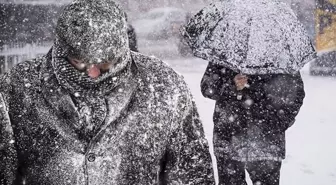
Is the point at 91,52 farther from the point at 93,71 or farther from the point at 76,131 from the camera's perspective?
the point at 76,131

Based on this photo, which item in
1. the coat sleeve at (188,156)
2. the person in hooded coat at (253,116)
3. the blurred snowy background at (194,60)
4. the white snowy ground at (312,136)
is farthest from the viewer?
the blurred snowy background at (194,60)

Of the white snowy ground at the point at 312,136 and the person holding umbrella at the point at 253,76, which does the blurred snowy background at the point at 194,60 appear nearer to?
the white snowy ground at the point at 312,136

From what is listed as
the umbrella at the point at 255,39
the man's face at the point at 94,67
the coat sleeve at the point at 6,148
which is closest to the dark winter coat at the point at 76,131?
the coat sleeve at the point at 6,148

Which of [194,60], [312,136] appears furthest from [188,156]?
[194,60]

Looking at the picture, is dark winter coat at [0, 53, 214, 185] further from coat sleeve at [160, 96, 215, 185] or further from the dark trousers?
the dark trousers

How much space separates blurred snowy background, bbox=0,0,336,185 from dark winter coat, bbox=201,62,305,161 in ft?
5.17

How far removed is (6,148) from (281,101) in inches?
88.5

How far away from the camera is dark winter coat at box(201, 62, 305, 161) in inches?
142

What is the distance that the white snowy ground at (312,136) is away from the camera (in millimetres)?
5406

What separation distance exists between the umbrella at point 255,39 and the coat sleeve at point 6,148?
197cm

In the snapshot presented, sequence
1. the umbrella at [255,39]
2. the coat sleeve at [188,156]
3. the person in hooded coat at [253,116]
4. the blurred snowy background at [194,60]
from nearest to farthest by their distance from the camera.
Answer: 1. the coat sleeve at [188,156]
2. the umbrella at [255,39]
3. the person in hooded coat at [253,116]
4. the blurred snowy background at [194,60]

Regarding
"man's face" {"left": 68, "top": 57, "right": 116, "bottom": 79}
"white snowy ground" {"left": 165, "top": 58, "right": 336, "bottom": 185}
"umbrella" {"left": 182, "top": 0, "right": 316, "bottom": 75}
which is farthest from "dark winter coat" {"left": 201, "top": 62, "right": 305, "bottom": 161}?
"man's face" {"left": 68, "top": 57, "right": 116, "bottom": 79}

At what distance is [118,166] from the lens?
192 centimetres

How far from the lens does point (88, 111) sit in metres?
1.84
